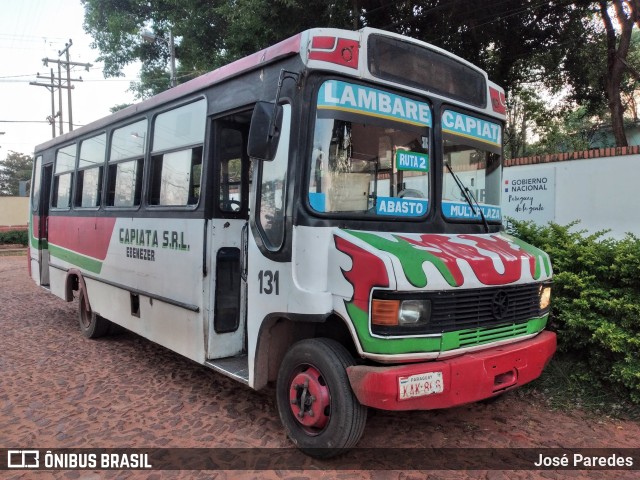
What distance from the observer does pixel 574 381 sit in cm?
450

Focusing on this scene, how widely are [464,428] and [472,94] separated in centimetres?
272

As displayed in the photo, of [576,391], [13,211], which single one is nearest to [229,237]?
[576,391]

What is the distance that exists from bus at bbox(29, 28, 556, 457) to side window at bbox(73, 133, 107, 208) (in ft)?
6.29

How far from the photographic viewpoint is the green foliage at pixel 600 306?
404cm

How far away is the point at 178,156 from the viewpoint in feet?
15.5

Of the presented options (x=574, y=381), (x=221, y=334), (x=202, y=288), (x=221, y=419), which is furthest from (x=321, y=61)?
(x=574, y=381)

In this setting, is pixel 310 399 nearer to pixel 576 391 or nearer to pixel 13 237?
pixel 576 391

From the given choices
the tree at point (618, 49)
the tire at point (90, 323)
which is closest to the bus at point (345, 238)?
the tire at point (90, 323)

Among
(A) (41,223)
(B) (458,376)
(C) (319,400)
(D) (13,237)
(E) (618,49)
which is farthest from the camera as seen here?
(D) (13,237)

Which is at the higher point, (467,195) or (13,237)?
(467,195)

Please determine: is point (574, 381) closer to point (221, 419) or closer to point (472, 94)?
point (472, 94)

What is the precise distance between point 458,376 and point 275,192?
1.73m

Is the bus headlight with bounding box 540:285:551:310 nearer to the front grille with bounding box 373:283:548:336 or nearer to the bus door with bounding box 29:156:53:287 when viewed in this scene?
the front grille with bounding box 373:283:548:336

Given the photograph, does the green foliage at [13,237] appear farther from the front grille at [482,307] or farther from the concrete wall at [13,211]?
the front grille at [482,307]
